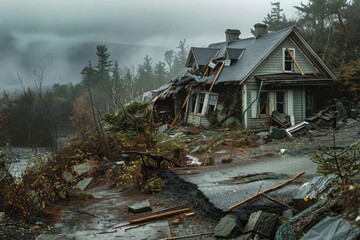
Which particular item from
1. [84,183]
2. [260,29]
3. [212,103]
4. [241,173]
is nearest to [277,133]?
[212,103]

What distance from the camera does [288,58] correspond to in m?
22.8

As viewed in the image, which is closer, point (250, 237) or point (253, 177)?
point (250, 237)

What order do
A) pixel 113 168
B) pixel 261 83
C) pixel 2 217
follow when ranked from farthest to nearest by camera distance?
pixel 261 83, pixel 113 168, pixel 2 217

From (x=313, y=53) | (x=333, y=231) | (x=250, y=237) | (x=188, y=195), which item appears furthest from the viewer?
(x=313, y=53)

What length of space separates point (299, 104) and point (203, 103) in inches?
254

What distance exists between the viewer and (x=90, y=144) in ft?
49.5

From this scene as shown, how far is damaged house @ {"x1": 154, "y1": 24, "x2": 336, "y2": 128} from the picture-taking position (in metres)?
21.7

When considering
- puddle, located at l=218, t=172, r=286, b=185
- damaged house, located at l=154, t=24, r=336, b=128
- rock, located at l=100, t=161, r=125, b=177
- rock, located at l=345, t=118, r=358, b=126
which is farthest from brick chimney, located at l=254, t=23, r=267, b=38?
puddle, located at l=218, t=172, r=286, b=185

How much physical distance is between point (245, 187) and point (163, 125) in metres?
17.7

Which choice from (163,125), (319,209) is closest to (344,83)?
(163,125)

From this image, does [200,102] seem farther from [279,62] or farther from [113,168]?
[113,168]

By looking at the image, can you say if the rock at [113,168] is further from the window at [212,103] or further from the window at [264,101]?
the window at [264,101]

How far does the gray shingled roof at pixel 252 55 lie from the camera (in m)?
21.4

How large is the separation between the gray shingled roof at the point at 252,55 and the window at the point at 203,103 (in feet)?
5.44
